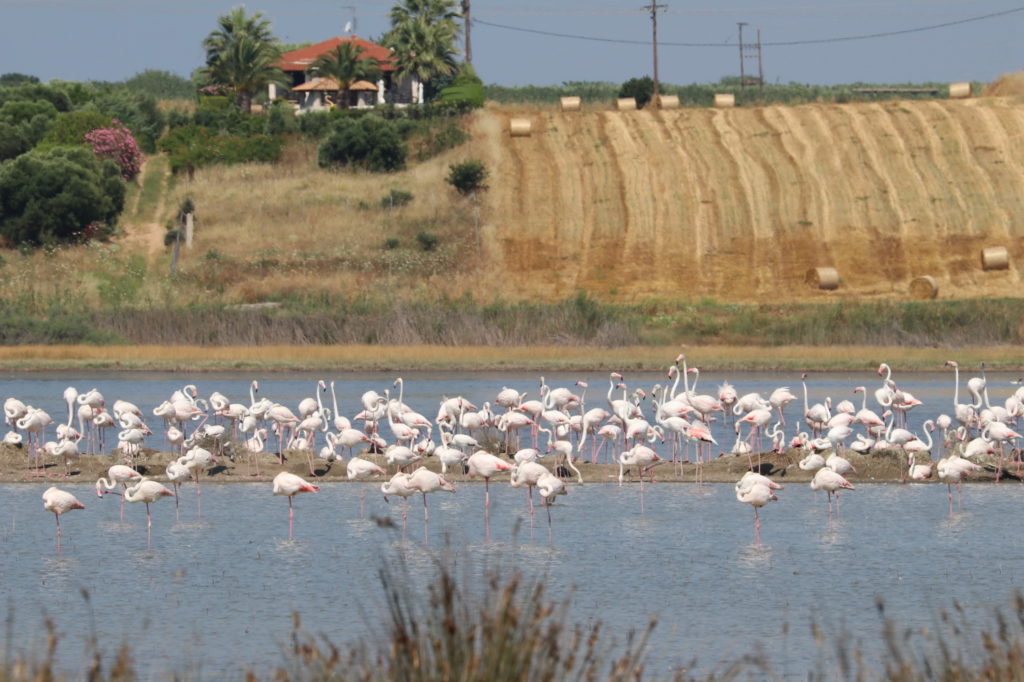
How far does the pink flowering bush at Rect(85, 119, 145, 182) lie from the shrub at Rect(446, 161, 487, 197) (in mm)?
15711

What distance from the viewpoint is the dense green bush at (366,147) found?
73312 millimetres

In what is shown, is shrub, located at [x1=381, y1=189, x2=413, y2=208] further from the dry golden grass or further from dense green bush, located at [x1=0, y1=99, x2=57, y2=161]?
dense green bush, located at [x1=0, y1=99, x2=57, y2=161]

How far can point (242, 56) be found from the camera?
3511 inches

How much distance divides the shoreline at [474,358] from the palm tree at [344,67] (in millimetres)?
50429

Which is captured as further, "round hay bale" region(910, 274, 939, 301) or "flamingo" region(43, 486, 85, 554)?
"round hay bale" region(910, 274, 939, 301)

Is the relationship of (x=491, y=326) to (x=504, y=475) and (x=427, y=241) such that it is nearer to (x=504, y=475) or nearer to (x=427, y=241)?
(x=427, y=241)

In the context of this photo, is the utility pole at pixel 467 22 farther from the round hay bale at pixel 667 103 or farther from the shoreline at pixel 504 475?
the shoreline at pixel 504 475

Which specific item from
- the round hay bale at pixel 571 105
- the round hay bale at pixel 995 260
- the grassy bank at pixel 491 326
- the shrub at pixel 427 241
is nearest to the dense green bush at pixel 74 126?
the shrub at pixel 427 241

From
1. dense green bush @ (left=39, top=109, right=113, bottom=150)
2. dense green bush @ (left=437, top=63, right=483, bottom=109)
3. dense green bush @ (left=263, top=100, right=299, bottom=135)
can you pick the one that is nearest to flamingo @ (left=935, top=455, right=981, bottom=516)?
dense green bush @ (left=39, top=109, right=113, bottom=150)

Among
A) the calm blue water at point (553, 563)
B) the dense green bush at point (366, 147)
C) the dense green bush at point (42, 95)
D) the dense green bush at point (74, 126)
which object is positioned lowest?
the calm blue water at point (553, 563)

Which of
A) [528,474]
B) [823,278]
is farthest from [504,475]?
[823,278]

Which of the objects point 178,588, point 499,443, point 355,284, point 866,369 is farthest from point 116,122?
point 178,588

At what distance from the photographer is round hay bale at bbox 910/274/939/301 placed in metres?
58.5

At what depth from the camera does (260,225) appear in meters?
65.9
